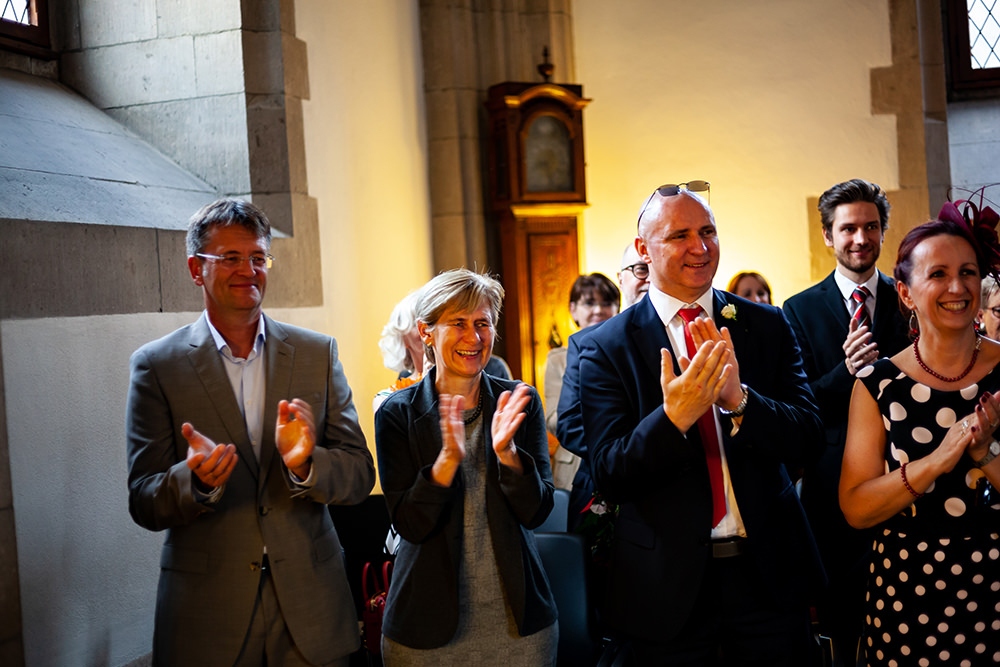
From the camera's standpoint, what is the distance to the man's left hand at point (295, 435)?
7.39ft

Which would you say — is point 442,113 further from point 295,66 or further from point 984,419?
point 984,419

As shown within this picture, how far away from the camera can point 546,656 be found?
2412mm

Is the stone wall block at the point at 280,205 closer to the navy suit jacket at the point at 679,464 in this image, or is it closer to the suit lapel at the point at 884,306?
the navy suit jacket at the point at 679,464

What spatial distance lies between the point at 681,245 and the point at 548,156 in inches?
145

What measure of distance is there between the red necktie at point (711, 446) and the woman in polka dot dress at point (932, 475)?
0.34 m

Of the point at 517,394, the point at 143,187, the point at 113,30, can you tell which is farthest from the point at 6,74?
the point at 517,394

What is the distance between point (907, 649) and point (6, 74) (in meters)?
4.18

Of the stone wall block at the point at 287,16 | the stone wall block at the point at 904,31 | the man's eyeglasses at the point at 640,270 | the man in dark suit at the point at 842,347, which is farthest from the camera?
the stone wall block at the point at 904,31

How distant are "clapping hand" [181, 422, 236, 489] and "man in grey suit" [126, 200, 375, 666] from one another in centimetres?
2

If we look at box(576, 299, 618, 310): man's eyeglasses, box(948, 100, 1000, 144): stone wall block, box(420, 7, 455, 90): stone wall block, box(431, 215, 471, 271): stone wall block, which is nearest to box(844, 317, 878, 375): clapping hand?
box(576, 299, 618, 310): man's eyeglasses

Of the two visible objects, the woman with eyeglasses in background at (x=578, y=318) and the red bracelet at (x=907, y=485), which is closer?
the red bracelet at (x=907, y=485)

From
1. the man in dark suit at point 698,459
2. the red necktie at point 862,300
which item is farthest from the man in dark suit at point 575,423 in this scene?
the red necktie at point 862,300

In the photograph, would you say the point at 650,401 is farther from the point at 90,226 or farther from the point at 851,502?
the point at 90,226

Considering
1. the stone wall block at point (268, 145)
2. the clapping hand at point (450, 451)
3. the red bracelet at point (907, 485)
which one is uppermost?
the stone wall block at point (268, 145)
